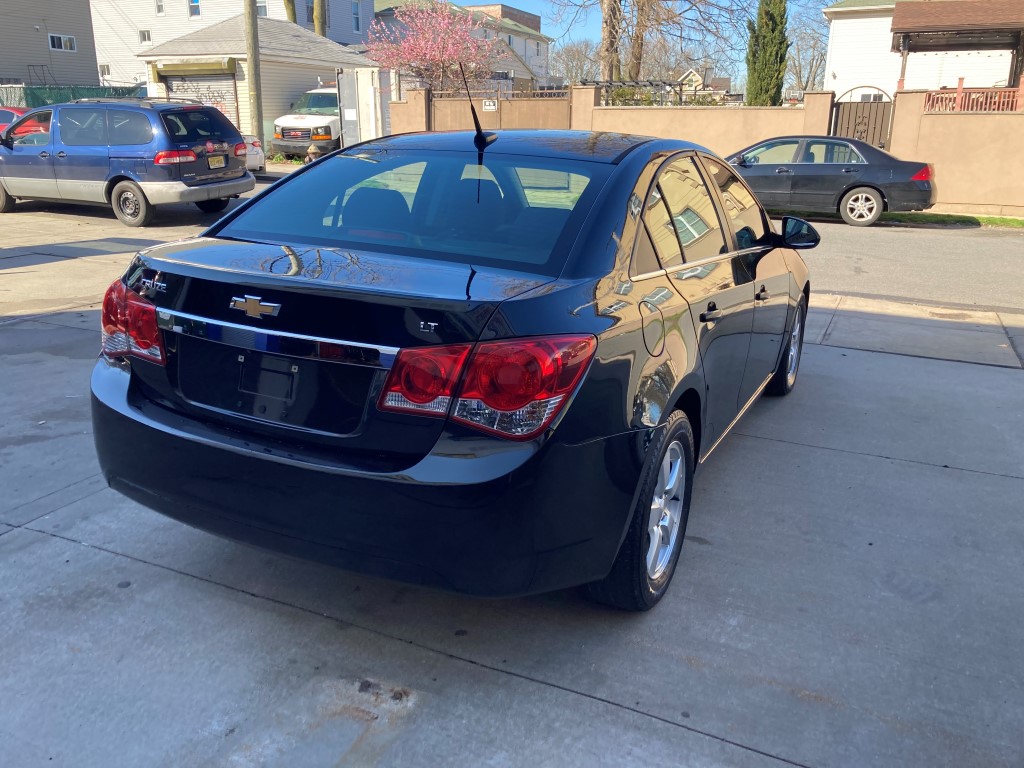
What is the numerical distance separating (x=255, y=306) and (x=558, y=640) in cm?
149

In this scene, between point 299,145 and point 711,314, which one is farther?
point 299,145

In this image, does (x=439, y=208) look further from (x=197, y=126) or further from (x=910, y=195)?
(x=910, y=195)

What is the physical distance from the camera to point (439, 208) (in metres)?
3.39

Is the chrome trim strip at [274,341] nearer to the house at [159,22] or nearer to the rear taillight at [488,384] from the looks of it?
the rear taillight at [488,384]

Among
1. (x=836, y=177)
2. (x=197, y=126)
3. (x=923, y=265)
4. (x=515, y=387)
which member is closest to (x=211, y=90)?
(x=197, y=126)

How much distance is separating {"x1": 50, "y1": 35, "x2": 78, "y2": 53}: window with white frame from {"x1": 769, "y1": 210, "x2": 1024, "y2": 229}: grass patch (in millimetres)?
36071

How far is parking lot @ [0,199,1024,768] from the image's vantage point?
2562 millimetres

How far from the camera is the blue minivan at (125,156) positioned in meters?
12.6

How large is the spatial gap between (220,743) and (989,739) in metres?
2.22

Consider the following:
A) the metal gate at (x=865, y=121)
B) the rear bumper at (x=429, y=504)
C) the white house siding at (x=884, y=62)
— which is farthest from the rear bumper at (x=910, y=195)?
the white house siding at (x=884, y=62)

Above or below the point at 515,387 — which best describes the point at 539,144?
above

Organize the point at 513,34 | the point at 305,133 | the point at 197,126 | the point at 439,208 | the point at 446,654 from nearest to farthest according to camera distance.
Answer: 1. the point at 446,654
2. the point at 439,208
3. the point at 197,126
4. the point at 305,133
5. the point at 513,34

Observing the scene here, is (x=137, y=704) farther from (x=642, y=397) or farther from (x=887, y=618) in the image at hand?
(x=887, y=618)

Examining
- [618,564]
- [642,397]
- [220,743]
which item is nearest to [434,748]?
[220,743]
